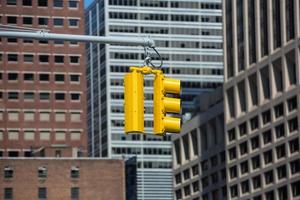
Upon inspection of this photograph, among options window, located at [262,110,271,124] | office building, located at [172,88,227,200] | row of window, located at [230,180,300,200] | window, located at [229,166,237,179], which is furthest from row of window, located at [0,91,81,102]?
window, located at [262,110,271,124]

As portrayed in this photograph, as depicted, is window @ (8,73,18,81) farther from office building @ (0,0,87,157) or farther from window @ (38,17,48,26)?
window @ (38,17,48,26)

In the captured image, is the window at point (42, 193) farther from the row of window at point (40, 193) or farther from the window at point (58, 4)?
the window at point (58, 4)

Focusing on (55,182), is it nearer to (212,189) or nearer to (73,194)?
(73,194)

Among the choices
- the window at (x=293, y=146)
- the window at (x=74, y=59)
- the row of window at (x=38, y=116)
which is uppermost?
the window at (x=74, y=59)

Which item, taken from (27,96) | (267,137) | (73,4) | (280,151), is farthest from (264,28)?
(27,96)

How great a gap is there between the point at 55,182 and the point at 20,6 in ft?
111

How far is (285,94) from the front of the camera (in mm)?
159375

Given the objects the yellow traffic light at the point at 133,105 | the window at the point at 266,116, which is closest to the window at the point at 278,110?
the window at the point at 266,116

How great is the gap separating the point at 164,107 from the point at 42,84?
166635 millimetres

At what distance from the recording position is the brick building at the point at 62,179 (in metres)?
174

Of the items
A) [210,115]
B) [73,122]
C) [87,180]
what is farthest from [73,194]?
[210,115]

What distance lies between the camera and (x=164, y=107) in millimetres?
26297

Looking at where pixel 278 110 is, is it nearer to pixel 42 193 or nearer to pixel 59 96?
pixel 42 193

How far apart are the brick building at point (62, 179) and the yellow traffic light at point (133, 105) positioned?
147m
